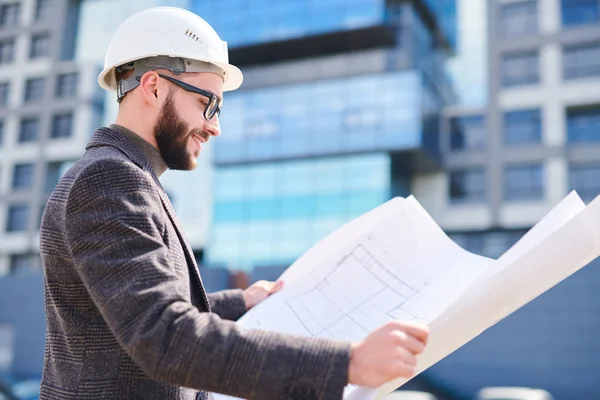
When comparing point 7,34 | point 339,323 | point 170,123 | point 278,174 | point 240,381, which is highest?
point 7,34

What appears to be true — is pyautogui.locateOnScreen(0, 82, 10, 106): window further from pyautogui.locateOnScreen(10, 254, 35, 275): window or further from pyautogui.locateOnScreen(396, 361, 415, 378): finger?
pyautogui.locateOnScreen(396, 361, 415, 378): finger

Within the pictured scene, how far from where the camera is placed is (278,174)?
29359 millimetres

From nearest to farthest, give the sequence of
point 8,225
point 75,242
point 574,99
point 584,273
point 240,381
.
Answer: point 240,381
point 75,242
point 584,273
point 574,99
point 8,225

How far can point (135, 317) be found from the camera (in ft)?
3.92

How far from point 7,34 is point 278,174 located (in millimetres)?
19316

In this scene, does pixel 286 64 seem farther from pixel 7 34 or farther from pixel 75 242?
pixel 75 242

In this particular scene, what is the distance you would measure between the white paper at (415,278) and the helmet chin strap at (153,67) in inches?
24.9

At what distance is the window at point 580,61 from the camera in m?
26.2

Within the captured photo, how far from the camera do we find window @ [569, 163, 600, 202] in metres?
25.6

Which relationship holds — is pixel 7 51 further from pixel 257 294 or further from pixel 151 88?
pixel 151 88

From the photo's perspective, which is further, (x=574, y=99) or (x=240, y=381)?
(x=574, y=99)

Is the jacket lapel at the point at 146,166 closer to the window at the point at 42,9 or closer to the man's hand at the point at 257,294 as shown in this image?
the man's hand at the point at 257,294

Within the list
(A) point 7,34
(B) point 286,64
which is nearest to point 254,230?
(B) point 286,64

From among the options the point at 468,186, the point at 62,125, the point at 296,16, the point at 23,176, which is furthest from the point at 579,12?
the point at 23,176
